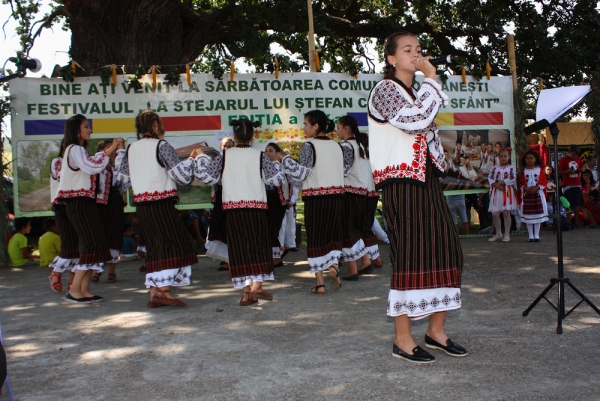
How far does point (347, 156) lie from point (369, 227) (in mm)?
1066

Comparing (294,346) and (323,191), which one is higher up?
(323,191)

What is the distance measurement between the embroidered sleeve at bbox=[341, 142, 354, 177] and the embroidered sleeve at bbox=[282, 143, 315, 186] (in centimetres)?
55

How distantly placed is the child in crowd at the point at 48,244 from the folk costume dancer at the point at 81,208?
2.58 metres

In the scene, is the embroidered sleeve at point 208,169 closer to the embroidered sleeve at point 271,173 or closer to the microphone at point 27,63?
the embroidered sleeve at point 271,173

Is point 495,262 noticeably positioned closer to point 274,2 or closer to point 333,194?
point 333,194

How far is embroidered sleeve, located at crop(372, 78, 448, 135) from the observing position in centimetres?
388

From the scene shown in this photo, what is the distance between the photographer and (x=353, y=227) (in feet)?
24.2

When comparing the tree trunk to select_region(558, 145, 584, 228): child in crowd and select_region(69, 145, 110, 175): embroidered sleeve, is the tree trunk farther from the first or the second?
select_region(558, 145, 584, 228): child in crowd

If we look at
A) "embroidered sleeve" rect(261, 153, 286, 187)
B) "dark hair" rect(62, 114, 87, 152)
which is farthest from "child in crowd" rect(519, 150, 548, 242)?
"dark hair" rect(62, 114, 87, 152)

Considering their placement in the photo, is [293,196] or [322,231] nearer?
[322,231]

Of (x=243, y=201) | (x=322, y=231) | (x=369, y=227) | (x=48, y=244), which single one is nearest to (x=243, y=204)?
(x=243, y=201)

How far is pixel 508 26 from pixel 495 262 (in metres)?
7.67

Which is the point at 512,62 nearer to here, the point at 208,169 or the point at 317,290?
the point at 317,290

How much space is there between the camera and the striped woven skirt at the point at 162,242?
240 inches
